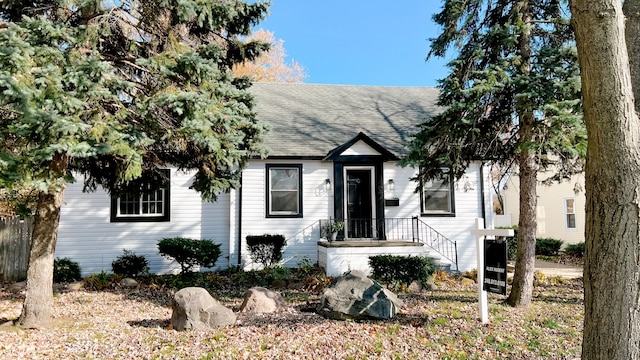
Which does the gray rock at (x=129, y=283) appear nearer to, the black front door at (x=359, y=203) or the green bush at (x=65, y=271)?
the green bush at (x=65, y=271)

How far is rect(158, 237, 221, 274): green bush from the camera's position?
A: 1043 cm

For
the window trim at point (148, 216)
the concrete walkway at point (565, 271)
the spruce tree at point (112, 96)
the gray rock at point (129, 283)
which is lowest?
the concrete walkway at point (565, 271)

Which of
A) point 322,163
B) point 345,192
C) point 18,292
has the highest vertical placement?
point 322,163

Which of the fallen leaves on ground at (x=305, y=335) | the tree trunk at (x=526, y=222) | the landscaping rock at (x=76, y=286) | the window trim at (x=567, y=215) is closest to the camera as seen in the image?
the fallen leaves on ground at (x=305, y=335)

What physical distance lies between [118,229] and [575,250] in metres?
18.2

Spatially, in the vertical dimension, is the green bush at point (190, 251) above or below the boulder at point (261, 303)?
above

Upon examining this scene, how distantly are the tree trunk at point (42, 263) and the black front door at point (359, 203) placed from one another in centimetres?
791

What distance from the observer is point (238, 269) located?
11.6 meters

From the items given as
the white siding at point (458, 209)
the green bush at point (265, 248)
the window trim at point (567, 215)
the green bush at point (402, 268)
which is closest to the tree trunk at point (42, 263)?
the green bush at point (265, 248)

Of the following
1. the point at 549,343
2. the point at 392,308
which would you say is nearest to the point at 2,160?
the point at 392,308

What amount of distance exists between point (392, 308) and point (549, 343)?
2.31 meters

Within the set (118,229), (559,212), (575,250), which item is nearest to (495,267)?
(118,229)

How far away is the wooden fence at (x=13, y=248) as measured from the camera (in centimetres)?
1068

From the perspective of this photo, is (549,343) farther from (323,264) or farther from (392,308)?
(323,264)
